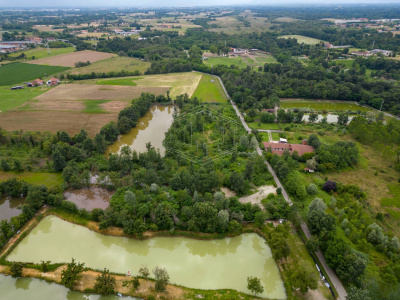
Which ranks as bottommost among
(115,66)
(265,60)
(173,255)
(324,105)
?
(324,105)

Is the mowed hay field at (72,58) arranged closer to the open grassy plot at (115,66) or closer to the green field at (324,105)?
the open grassy plot at (115,66)

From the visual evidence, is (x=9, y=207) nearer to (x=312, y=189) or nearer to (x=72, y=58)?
(x=312, y=189)

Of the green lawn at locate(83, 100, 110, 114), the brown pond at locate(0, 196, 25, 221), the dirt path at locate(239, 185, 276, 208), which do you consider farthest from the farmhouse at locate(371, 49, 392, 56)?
the brown pond at locate(0, 196, 25, 221)

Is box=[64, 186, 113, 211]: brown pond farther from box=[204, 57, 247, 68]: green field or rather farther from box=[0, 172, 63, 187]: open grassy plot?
box=[204, 57, 247, 68]: green field

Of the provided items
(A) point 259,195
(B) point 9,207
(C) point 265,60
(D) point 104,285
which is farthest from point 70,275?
(C) point 265,60

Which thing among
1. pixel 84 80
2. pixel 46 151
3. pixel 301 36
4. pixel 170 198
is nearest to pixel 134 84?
pixel 84 80

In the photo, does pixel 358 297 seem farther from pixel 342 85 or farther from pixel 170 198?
pixel 342 85
